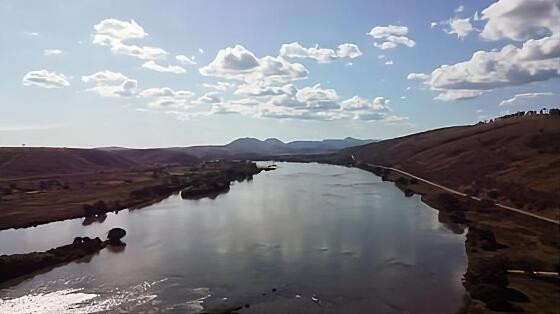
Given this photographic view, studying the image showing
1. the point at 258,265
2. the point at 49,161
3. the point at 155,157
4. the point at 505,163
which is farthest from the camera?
the point at 155,157

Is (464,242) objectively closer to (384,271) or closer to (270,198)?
(384,271)

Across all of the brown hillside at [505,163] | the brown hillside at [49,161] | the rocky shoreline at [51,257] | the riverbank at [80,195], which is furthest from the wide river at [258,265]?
the brown hillside at [49,161]

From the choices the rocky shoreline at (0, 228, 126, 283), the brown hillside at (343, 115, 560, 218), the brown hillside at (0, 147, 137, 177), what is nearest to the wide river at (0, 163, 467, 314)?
the rocky shoreline at (0, 228, 126, 283)

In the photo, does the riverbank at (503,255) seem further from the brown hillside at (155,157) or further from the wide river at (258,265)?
the brown hillside at (155,157)

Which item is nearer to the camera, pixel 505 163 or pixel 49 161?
pixel 505 163

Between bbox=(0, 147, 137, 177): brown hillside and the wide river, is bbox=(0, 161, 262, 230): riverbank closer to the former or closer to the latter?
the wide river

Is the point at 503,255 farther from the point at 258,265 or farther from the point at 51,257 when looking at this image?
the point at 51,257

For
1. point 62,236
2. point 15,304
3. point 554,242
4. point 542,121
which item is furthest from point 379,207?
point 542,121

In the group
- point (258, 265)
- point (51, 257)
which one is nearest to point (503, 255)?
point (258, 265)
